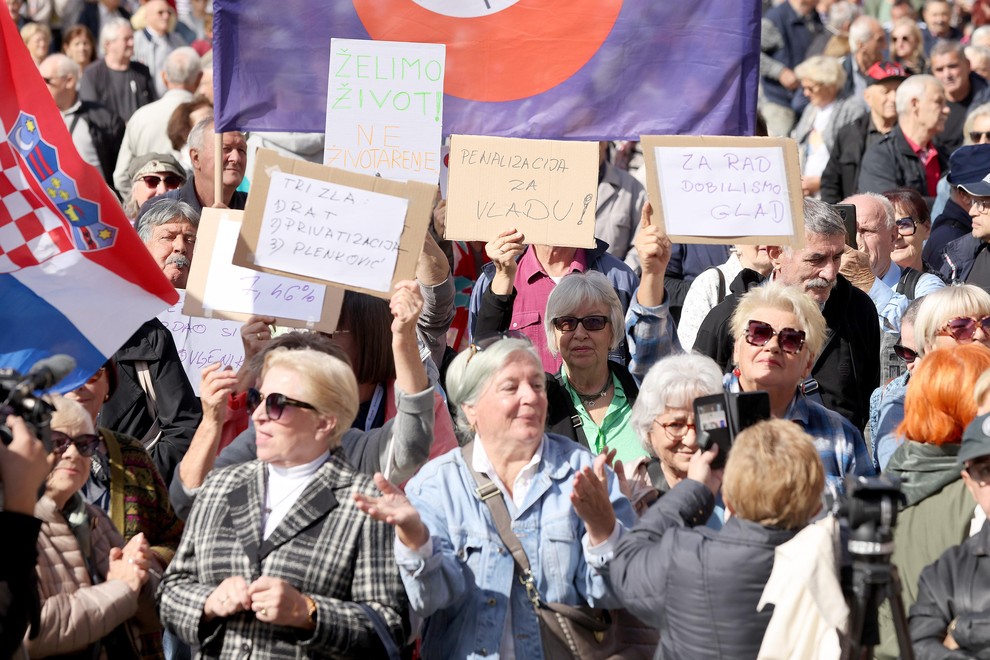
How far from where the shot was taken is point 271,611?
431cm

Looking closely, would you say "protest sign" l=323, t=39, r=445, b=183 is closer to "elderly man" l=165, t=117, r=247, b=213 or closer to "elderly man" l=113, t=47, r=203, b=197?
"elderly man" l=165, t=117, r=247, b=213

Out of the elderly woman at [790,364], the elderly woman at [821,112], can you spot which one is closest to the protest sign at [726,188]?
the elderly woman at [790,364]

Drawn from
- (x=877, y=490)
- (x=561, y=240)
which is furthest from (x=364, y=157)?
(x=877, y=490)

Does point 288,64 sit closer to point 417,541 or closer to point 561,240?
point 561,240

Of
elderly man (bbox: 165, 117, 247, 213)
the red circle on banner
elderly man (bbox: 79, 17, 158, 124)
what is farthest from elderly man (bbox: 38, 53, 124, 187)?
Result: the red circle on banner

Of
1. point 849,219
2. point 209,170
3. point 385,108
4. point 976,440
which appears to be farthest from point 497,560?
point 209,170

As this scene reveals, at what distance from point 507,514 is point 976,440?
1.40 meters

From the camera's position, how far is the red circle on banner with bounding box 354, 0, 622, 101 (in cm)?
680

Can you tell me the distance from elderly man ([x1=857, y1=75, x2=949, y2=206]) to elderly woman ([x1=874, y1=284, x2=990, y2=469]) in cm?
460

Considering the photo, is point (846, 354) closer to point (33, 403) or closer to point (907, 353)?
point (907, 353)

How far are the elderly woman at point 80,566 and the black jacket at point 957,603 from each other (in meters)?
2.28

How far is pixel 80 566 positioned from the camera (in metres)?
4.68

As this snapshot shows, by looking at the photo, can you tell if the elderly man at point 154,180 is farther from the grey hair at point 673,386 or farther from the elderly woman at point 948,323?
the elderly woman at point 948,323

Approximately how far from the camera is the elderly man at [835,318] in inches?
259
